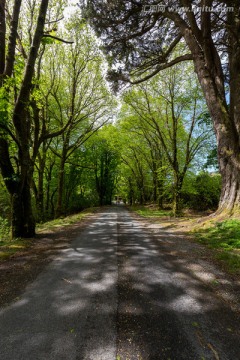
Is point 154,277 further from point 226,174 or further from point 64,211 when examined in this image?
point 64,211

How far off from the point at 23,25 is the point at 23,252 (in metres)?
11.0

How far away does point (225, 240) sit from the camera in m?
5.99

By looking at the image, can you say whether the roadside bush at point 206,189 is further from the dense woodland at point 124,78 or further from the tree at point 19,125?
the tree at point 19,125

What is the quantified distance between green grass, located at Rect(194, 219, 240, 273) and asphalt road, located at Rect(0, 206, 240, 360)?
1084 mm

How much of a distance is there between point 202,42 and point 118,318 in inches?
382

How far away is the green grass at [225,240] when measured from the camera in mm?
4562

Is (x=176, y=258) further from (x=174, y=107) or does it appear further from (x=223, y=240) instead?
(x=174, y=107)

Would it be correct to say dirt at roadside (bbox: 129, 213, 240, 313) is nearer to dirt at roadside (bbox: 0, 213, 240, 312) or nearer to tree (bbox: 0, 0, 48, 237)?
dirt at roadside (bbox: 0, 213, 240, 312)

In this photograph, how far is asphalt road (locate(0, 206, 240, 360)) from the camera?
6.77 ft

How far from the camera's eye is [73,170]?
91.1 feet

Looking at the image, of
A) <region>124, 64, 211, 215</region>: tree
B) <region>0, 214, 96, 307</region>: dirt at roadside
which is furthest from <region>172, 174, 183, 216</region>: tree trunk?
<region>0, 214, 96, 307</region>: dirt at roadside

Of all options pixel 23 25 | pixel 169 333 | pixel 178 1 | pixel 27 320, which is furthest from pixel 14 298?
pixel 23 25

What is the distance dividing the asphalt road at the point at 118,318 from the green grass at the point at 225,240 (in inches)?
42.7

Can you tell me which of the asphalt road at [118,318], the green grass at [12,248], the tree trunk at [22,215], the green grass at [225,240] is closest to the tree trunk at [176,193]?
the green grass at [225,240]
